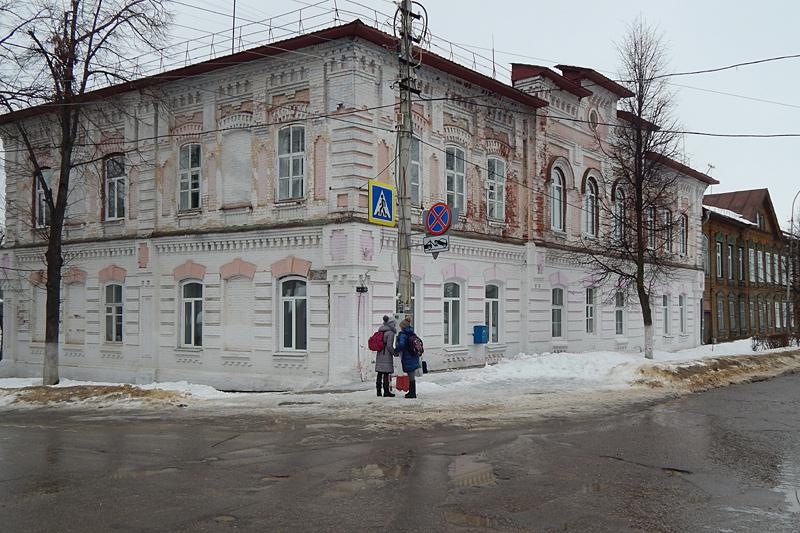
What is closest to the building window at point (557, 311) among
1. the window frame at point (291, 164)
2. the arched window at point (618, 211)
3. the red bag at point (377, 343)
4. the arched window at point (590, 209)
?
the arched window at point (618, 211)

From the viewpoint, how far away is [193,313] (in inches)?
869

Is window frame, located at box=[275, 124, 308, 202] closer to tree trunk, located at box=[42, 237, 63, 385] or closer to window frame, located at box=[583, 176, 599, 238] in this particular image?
tree trunk, located at box=[42, 237, 63, 385]

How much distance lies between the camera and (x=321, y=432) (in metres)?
11.6

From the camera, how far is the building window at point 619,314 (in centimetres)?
3070

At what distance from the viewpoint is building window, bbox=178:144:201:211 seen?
2217cm

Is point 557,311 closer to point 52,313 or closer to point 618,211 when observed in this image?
point 618,211

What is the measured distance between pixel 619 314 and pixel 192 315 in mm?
17599

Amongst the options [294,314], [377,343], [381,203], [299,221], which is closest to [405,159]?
[381,203]


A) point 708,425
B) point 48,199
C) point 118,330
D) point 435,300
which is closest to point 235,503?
point 708,425

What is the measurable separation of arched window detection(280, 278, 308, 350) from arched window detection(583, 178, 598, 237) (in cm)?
1367

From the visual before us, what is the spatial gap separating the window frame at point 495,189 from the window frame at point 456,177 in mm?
1143

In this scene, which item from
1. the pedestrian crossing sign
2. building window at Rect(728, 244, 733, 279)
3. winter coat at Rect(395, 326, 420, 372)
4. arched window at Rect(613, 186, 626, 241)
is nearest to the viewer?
winter coat at Rect(395, 326, 420, 372)

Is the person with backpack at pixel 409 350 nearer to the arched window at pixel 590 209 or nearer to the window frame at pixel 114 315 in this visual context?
the window frame at pixel 114 315

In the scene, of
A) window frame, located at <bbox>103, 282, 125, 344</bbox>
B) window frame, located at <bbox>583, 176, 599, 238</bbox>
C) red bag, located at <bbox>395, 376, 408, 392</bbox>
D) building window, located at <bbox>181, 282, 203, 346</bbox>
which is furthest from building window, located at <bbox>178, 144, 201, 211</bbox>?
window frame, located at <bbox>583, 176, 599, 238</bbox>
